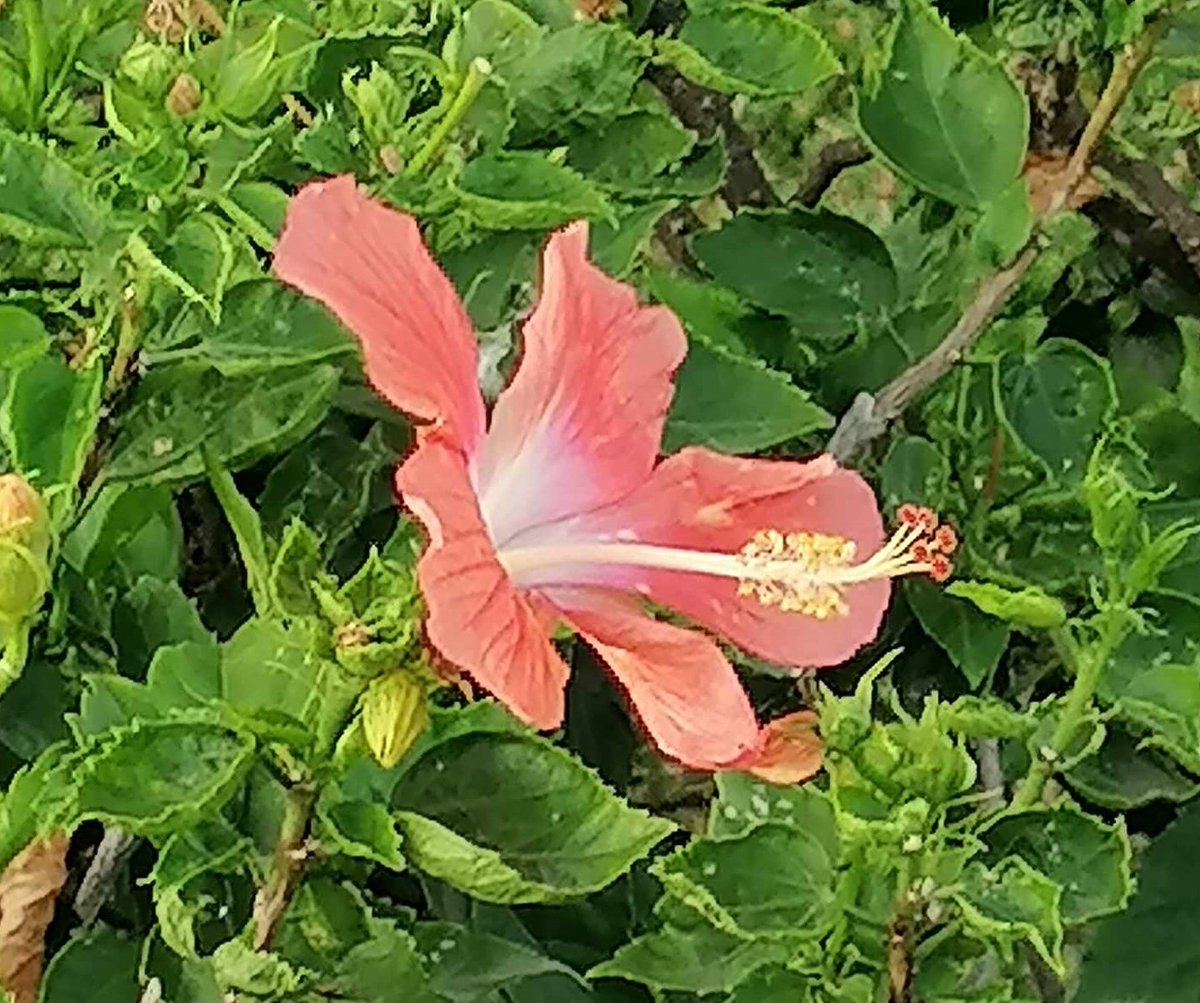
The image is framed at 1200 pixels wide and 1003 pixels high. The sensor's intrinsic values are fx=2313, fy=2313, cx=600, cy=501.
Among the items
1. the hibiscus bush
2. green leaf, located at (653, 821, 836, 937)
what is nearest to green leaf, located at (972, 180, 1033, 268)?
the hibiscus bush

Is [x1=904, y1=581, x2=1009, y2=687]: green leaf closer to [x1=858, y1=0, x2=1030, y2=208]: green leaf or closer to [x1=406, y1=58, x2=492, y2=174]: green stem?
[x1=858, y1=0, x2=1030, y2=208]: green leaf

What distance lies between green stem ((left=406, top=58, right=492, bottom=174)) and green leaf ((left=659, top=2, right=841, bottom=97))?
0.53 feet

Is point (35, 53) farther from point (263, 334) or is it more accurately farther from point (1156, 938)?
point (1156, 938)

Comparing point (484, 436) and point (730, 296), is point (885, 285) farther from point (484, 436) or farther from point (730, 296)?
point (484, 436)

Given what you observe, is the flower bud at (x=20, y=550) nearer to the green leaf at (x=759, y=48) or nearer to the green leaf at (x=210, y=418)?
the green leaf at (x=210, y=418)

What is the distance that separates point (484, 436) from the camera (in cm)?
75

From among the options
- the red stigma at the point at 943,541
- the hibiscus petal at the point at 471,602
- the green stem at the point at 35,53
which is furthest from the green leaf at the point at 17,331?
the red stigma at the point at 943,541

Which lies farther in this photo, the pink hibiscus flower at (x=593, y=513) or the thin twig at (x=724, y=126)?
the thin twig at (x=724, y=126)

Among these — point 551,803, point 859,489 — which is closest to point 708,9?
point 859,489

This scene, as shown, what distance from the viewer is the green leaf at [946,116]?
106 cm

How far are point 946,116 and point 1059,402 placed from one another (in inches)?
5.6

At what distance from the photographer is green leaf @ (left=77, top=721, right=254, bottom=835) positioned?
71cm

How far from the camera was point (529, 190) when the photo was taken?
0.84 metres

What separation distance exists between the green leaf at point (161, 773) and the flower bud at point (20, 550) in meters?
0.05
